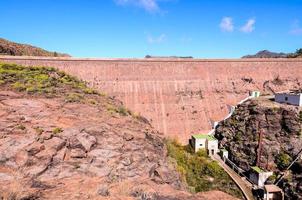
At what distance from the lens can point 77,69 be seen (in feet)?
94.3

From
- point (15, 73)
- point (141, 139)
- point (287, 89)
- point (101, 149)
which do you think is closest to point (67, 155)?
point (101, 149)

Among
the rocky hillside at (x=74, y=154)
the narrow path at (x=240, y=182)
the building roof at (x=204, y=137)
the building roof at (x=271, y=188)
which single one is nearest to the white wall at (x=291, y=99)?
the building roof at (x=204, y=137)

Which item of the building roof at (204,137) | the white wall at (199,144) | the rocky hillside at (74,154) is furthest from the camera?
the building roof at (204,137)

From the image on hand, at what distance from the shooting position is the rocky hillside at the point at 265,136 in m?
26.2

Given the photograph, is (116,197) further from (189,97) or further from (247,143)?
(189,97)

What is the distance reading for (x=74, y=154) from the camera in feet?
29.7

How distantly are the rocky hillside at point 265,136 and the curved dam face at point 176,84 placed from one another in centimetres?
256

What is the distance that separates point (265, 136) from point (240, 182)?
18.8ft

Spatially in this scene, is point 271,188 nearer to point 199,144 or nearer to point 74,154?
point 199,144

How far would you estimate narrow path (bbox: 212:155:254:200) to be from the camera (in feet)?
76.0

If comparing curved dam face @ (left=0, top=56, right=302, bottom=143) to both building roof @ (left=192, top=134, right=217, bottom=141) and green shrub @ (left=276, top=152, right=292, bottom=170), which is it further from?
green shrub @ (left=276, top=152, right=292, bottom=170)

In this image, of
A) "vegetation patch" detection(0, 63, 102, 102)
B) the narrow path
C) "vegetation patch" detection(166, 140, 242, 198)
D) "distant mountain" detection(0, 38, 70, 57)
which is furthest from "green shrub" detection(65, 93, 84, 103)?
"distant mountain" detection(0, 38, 70, 57)

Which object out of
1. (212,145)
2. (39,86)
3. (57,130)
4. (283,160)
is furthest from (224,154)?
(57,130)

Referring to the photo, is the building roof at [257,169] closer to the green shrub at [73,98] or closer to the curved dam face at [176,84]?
the curved dam face at [176,84]
